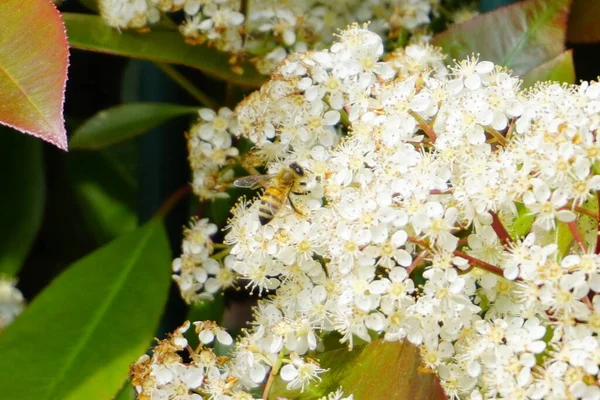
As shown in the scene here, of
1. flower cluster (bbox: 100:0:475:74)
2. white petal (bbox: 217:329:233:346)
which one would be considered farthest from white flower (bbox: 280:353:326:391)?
flower cluster (bbox: 100:0:475:74)

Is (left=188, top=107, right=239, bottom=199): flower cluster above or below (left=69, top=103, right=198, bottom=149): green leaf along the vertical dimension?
above

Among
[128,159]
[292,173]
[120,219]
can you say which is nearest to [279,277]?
[292,173]

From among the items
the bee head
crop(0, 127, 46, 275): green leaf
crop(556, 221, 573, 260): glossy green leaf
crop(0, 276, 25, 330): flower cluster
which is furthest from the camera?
crop(0, 127, 46, 275): green leaf

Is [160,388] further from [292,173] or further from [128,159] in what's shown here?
[128,159]

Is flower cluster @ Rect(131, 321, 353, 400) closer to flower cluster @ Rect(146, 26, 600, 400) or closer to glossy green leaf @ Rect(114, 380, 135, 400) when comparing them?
flower cluster @ Rect(146, 26, 600, 400)

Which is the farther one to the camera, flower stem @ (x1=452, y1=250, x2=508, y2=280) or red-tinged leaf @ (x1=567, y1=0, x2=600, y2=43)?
red-tinged leaf @ (x1=567, y1=0, x2=600, y2=43)

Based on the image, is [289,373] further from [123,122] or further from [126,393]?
[123,122]
